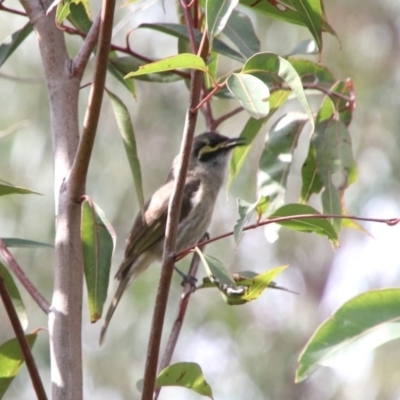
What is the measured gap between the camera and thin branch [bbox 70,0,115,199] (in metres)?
1.56

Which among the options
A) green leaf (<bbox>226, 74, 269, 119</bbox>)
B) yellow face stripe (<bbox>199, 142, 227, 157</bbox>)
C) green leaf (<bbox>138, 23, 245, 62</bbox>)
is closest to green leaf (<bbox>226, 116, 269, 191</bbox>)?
green leaf (<bbox>138, 23, 245, 62</bbox>)

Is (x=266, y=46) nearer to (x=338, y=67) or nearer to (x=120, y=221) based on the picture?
(x=338, y=67)

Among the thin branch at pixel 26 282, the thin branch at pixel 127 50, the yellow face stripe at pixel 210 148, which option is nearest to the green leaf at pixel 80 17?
the thin branch at pixel 127 50

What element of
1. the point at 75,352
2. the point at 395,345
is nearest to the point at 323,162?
the point at 75,352

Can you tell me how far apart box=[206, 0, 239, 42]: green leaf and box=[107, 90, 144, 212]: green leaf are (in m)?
0.65

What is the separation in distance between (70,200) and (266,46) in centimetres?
516

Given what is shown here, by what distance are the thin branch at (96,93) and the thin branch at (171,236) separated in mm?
180

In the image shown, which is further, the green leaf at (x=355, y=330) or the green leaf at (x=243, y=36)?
the green leaf at (x=243, y=36)

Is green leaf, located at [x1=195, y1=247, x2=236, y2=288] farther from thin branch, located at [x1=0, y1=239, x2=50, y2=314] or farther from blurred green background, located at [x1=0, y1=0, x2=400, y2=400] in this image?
blurred green background, located at [x1=0, y1=0, x2=400, y2=400]

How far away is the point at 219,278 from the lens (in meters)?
1.67

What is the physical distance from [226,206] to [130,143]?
562 cm

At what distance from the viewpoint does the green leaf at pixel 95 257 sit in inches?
81.1

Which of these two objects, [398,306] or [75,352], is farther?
[75,352]

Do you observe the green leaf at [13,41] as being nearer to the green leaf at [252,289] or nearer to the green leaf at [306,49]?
the green leaf at [306,49]
